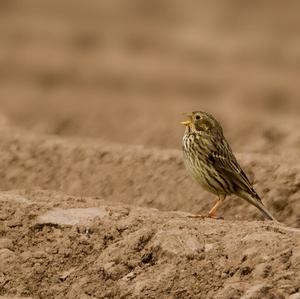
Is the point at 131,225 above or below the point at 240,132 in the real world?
below

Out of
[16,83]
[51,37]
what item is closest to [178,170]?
[16,83]

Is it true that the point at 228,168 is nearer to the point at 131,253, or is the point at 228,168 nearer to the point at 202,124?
the point at 202,124

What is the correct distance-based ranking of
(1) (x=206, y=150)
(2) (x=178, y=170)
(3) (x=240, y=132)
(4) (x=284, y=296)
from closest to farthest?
(4) (x=284, y=296) → (1) (x=206, y=150) → (2) (x=178, y=170) → (3) (x=240, y=132)

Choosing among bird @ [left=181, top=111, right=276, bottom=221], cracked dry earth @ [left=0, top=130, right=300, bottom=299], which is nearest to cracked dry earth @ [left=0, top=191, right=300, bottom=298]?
cracked dry earth @ [left=0, top=130, right=300, bottom=299]

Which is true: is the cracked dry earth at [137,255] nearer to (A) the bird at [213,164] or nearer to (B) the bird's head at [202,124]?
(A) the bird at [213,164]

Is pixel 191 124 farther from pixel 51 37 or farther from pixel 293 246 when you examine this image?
pixel 51 37

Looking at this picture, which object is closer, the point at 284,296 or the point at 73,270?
the point at 284,296

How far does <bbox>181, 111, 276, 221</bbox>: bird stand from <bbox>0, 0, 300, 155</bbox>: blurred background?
5350mm

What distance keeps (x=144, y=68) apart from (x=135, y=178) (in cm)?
1328

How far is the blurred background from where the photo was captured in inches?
741

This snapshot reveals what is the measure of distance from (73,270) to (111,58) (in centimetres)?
1751

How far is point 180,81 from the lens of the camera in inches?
1001

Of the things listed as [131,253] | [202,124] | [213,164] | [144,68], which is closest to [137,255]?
[131,253]

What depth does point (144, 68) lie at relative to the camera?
26.0 metres
